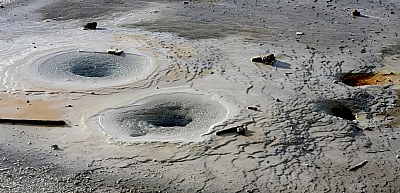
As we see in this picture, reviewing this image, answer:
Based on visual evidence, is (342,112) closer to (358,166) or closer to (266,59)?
(358,166)

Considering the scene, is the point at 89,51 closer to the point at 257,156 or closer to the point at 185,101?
the point at 185,101

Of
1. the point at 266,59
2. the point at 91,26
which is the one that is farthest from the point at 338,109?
the point at 91,26

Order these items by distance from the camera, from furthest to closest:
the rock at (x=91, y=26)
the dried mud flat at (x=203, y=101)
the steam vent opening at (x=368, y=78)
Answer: the rock at (x=91, y=26), the steam vent opening at (x=368, y=78), the dried mud flat at (x=203, y=101)

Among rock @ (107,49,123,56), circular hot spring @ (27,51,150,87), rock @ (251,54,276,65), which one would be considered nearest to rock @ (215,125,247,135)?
circular hot spring @ (27,51,150,87)

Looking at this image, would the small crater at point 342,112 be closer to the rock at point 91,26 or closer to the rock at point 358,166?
the rock at point 358,166

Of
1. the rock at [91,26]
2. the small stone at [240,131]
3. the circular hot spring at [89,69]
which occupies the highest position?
the rock at [91,26]

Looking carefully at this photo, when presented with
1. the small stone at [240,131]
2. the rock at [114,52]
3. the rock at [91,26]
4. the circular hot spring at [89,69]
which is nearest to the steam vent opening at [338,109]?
the small stone at [240,131]
